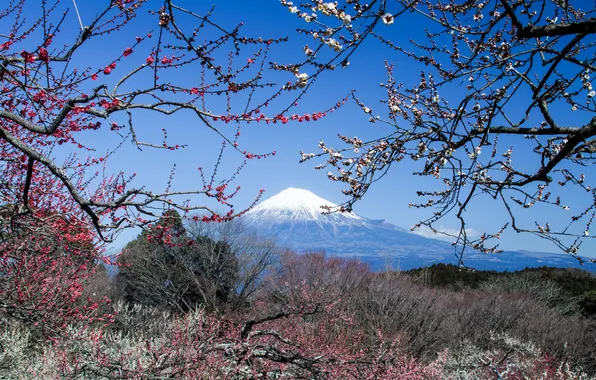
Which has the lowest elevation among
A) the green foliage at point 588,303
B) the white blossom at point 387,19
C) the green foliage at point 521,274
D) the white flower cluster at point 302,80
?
the green foliage at point 588,303

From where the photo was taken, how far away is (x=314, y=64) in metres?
2.59

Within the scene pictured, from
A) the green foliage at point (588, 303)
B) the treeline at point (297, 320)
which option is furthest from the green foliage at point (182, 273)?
the green foliage at point (588, 303)

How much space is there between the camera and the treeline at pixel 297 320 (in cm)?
441

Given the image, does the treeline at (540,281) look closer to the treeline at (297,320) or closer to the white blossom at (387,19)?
the treeline at (297,320)

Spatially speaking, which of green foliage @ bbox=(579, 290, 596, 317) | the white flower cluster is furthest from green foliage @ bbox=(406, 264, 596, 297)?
the white flower cluster

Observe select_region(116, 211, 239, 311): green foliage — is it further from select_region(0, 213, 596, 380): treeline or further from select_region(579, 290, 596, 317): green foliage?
select_region(579, 290, 596, 317): green foliage

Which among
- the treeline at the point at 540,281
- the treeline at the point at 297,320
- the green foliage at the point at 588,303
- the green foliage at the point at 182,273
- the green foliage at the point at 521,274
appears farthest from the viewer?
the green foliage at the point at 521,274

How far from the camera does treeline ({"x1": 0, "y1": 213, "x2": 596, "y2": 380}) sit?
441 cm

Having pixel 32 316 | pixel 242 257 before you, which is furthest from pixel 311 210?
pixel 32 316

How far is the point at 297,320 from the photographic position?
948 centimetres

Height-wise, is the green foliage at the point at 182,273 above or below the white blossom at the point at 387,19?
below

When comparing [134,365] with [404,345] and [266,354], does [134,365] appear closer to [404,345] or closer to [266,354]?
[266,354]

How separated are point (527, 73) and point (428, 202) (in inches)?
55.6

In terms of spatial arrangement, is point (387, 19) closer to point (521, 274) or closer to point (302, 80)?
point (302, 80)
